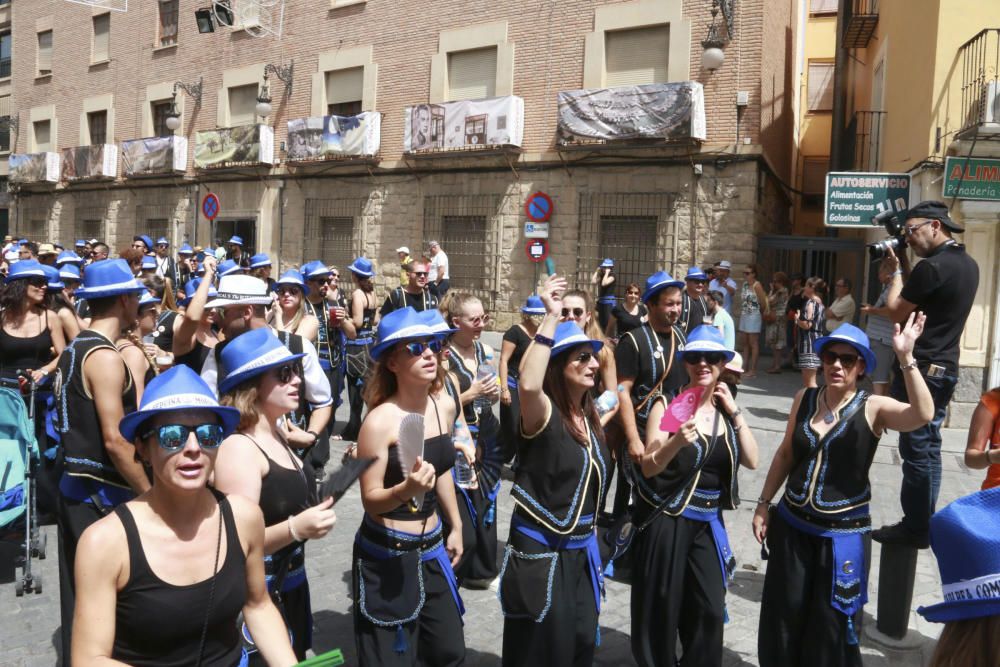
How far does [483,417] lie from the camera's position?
215 inches

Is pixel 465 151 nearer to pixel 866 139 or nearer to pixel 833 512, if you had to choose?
pixel 866 139

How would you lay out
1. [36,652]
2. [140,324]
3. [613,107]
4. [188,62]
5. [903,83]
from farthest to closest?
[188,62]
[613,107]
[903,83]
[140,324]
[36,652]

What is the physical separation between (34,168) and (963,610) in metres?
33.4

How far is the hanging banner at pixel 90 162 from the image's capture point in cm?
2659

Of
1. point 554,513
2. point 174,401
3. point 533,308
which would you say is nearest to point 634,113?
point 533,308

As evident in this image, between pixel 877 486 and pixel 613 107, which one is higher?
pixel 613 107

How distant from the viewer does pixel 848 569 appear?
12.5 ft

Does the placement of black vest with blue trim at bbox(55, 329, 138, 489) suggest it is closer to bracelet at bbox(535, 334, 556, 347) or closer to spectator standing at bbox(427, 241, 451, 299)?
bracelet at bbox(535, 334, 556, 347)

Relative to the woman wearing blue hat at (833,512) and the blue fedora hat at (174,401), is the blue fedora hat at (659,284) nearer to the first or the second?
the woman wearing blue hat at (833,512)

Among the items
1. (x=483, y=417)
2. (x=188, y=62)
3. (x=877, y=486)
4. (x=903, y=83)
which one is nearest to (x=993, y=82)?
(x=903, y=83)

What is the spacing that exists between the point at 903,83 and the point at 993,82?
12.3ft

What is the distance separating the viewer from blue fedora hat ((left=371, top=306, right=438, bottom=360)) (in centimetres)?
358

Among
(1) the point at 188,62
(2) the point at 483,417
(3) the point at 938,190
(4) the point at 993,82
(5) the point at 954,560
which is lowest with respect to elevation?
(2) the point at 483,417

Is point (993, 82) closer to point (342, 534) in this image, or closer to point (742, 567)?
point (742, 567)
